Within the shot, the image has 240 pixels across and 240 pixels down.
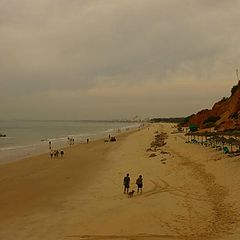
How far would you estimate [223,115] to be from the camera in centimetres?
7062

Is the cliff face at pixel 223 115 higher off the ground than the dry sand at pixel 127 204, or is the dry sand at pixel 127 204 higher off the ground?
the cliff face at pixel 223 115

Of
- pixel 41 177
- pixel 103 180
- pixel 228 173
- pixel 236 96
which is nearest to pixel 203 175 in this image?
pixel 228 173

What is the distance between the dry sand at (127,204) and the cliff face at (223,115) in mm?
26120

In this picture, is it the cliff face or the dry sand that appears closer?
the dry sand

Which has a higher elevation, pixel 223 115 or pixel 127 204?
pixel 223 115

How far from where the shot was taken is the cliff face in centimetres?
5619

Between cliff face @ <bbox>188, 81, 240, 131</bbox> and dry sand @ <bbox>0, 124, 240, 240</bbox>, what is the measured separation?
1028 inches

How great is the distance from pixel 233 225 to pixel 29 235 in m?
6.93

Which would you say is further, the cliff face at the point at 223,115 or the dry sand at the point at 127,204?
the cliff face at the point at 223,115

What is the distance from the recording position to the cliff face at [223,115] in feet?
184

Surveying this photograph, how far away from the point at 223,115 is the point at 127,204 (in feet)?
185

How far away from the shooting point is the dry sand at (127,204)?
43.2 feet

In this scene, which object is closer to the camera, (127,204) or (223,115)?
(127,204)

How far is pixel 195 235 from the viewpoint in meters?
12.1
